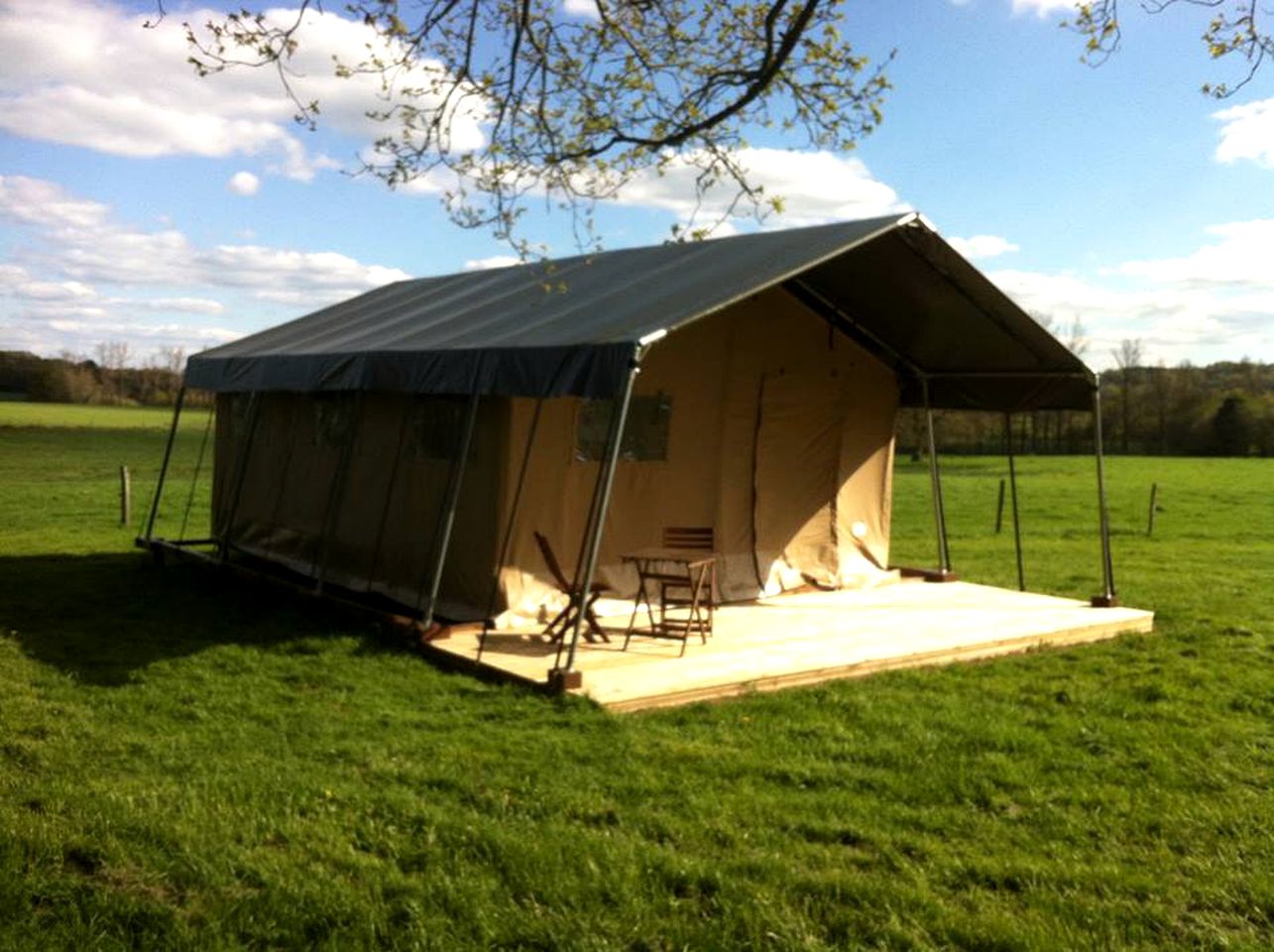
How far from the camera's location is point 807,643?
842cm

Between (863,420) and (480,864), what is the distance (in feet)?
25.9

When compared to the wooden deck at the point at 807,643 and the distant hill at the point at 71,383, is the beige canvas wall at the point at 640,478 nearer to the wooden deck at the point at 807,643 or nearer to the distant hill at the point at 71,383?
the wooden deck at the point at 807,643

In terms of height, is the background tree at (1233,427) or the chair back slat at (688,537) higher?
the background tree at (1233,427)

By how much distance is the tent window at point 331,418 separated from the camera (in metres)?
11.1

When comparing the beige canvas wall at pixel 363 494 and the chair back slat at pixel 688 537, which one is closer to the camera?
the beige canvas wall at pixel 363 494

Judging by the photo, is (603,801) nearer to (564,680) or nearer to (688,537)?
(564,680)

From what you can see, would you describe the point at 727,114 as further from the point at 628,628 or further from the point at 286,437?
the point at 286,437

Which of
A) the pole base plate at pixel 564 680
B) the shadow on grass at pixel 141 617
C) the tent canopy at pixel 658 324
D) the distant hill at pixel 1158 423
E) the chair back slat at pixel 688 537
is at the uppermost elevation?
the distant hill at pixel 1158 423

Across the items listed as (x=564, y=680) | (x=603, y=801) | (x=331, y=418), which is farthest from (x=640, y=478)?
(x=603, y=801)

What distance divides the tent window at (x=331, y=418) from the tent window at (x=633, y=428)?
2.69m

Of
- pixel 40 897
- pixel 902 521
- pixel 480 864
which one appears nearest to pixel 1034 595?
pixel 480 864

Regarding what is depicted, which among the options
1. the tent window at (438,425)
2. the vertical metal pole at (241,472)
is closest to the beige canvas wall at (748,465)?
the tent window at (438,425)

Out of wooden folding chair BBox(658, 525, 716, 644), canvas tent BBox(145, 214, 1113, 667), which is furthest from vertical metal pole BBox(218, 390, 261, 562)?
wooden folding chair BBox(658, 525, 716, 644)

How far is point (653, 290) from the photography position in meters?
8.62
